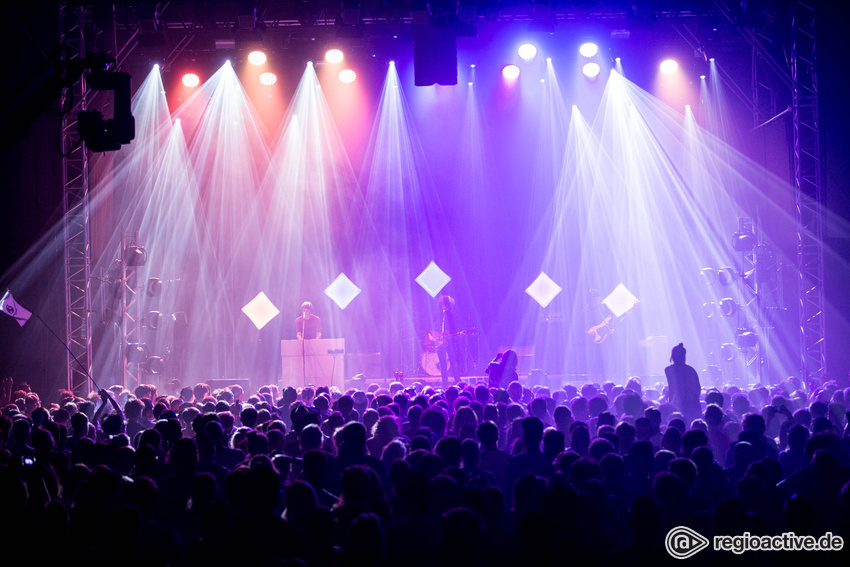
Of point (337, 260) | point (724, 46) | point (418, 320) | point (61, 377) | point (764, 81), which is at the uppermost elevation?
point (724, 46)

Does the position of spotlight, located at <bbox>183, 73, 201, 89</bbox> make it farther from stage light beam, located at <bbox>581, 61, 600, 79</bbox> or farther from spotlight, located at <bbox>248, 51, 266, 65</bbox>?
stage light beam, located at <bbox>581, 61, 600, 79</bbox>

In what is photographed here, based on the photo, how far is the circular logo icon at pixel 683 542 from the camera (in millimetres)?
3729

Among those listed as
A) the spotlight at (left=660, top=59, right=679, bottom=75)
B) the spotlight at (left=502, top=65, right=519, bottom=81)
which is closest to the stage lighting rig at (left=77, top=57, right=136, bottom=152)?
the spotlight at (left=502, top=65, right=519, bottom=81)

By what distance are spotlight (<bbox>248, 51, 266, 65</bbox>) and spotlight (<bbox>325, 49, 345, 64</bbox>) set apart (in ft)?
5.21

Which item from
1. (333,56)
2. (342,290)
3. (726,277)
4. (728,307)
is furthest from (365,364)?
(726,277)

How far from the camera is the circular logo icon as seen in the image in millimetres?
3729

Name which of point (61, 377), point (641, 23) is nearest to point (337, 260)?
point (61, 377)

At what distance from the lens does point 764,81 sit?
16312 millimetres

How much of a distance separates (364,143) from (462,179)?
9.43 ft

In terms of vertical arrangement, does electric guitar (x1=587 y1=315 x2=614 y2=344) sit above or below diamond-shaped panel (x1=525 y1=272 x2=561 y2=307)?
below

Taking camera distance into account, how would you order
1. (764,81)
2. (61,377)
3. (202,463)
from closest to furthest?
(202,463) → (61,377) → (764,81)

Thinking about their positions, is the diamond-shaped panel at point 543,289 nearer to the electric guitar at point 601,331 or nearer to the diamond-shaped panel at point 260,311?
the electric guitar at point 601,331

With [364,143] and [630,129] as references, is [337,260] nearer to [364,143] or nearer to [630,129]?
[364,143]

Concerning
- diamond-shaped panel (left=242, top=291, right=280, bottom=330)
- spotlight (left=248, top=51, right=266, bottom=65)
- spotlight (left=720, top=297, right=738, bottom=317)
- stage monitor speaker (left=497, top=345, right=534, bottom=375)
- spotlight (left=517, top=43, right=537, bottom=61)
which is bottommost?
stage monitor speaker (left=497, top=345, right=534, bottom=375)
